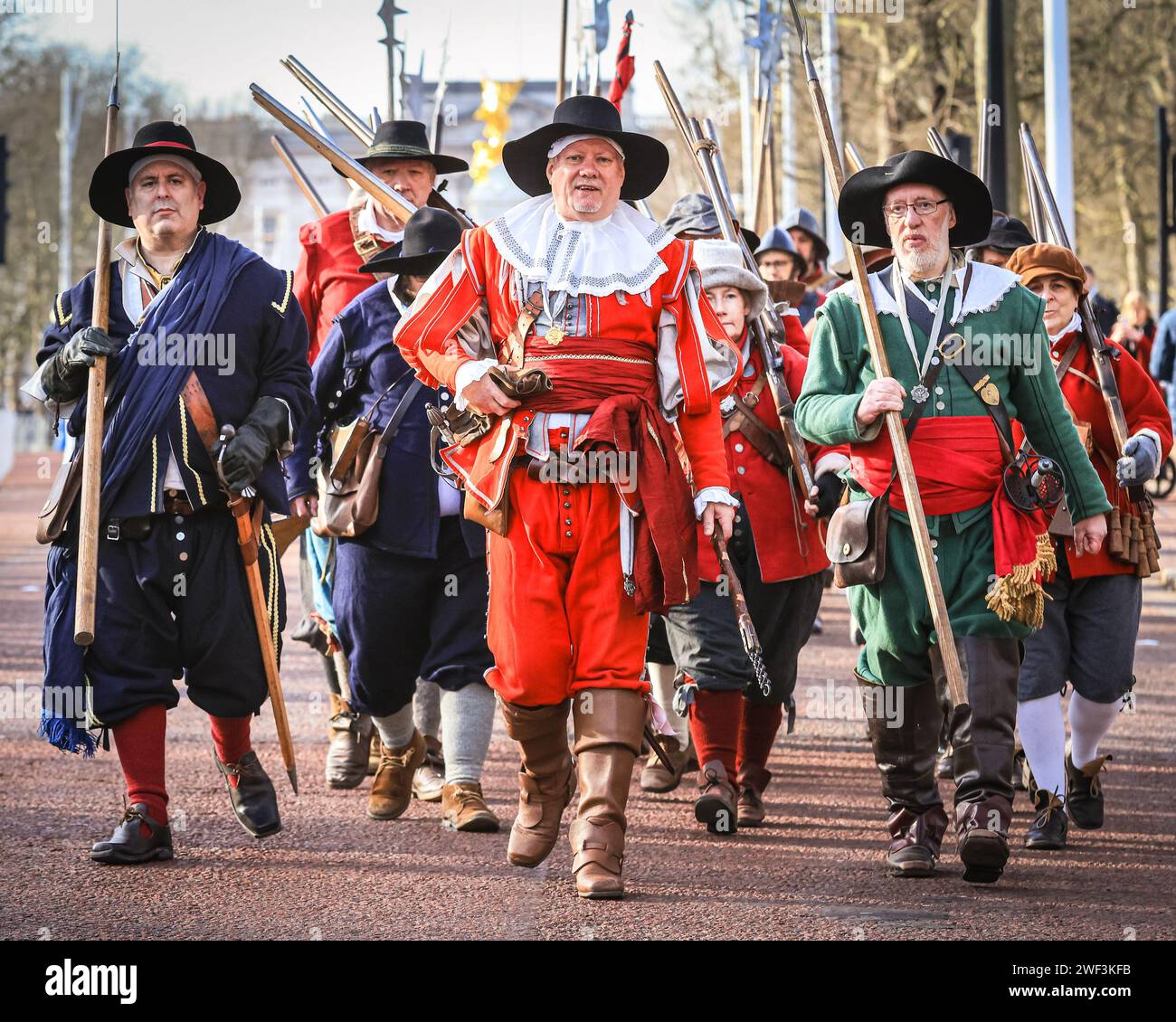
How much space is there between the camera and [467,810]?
22.4ft

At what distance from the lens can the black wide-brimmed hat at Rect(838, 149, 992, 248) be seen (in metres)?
6.20

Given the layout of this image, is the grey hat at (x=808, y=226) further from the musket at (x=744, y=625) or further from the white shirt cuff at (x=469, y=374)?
the white shirt cuff at (x=469, y=374)

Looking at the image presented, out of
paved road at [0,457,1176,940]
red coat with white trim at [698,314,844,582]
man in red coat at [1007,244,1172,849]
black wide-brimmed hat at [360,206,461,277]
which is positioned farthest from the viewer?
red coat with white trim at [698,314,844,582]

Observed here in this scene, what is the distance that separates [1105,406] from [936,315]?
1.24 m

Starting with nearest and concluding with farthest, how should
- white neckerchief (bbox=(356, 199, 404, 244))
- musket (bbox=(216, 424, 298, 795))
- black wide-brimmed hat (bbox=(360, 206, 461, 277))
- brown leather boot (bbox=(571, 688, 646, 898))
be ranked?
brown leather boot (bbox=(571, 688, 646, 898))
musket (bbox=(216, 424, 298, 795))
black wide-brimmed hat (bbox=(360, 206, 461, 277))
white neckerchief (bbox=(356, 199, 404, 244))

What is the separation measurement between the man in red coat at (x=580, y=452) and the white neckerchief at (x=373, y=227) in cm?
188

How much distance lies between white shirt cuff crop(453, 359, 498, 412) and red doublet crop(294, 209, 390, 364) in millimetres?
2355

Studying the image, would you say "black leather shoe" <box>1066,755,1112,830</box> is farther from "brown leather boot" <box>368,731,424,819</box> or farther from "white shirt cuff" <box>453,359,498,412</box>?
"white shirt cuff" <box>453,359,498,412</box>

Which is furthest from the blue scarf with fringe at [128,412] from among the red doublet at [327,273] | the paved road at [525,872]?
the red doublet at [327,273]

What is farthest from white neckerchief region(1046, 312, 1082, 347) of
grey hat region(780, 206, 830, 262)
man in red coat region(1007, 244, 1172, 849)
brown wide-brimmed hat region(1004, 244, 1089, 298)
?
grey hat region(780, 206, 830, 262)

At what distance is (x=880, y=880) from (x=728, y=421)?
202 centimetres

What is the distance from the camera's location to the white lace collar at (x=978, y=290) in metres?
6.17
